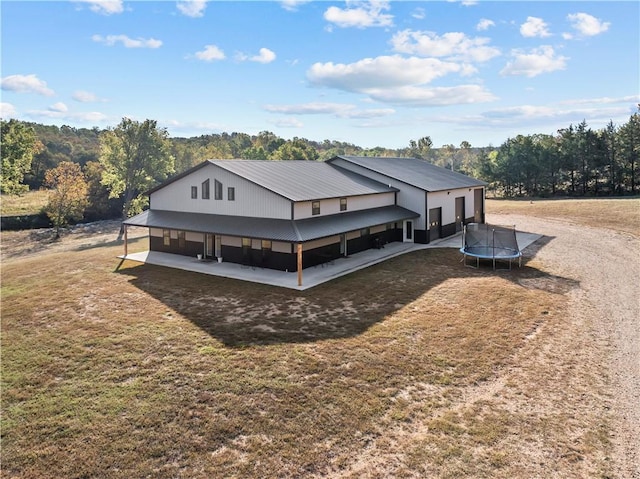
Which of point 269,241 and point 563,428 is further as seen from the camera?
point 269,241

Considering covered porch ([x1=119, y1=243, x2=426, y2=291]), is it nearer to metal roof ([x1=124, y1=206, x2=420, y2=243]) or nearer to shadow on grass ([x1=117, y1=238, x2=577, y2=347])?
shadow on grass ([x1=117, y1=238, x2=577, y2=347])

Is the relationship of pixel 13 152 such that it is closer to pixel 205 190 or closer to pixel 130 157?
pixel 130 157

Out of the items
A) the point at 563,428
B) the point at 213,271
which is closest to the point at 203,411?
the point at 563,428

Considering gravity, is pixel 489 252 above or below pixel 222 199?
below

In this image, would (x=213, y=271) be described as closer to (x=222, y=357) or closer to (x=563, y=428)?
(x=222, y=357)

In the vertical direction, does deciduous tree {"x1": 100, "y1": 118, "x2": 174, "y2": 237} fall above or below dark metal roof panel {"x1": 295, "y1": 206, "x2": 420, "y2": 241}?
above

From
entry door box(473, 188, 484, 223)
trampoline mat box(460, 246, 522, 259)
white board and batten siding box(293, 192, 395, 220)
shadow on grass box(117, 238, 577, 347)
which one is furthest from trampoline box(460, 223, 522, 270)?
entry door box(473, 188, 484, 223)

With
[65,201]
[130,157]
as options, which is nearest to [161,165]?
[130,157]
